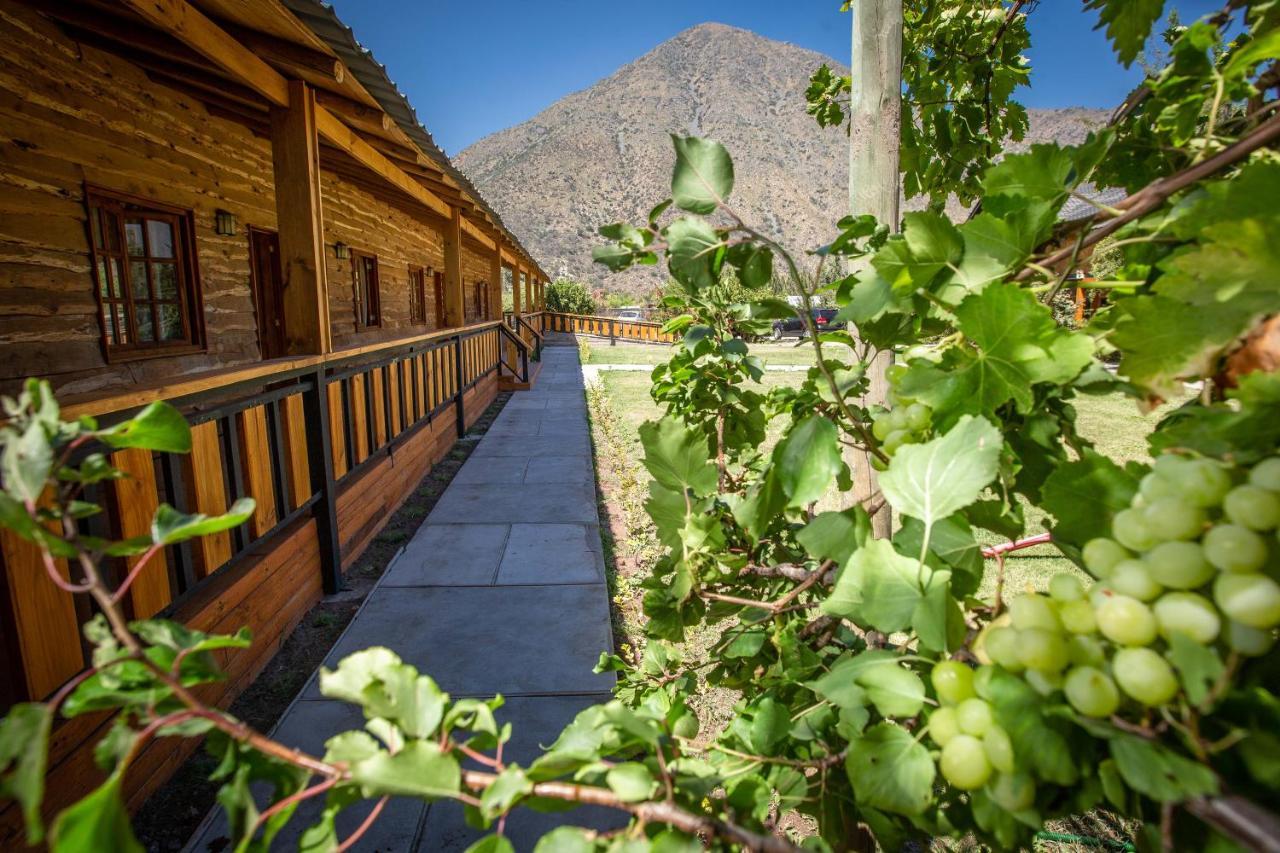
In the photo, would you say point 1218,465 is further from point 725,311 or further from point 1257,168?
point 725,311

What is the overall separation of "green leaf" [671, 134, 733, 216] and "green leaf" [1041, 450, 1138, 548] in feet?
1.42

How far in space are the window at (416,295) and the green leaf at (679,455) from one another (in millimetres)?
11942

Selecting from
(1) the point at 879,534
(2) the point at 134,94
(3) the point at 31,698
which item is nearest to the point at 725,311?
(1) the point at 879,534

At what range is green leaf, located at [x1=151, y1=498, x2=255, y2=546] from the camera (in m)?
0.50

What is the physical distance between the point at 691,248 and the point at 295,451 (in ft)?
11.5

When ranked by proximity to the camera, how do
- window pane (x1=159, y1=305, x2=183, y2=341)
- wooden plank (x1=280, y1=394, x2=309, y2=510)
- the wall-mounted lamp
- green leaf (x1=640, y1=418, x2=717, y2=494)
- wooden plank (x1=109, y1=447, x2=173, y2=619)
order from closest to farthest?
green leaf (x1=640, y1=418, x2=717, y2=494)
wooden plank (x1=109, y1=447, x2=173, y2=619)
wooden plank (x1=280, y1=394, x2=309, y2=510)
window pane (x1=159, y1=305, x2=183, y2=341)
the wall-mounted lamp

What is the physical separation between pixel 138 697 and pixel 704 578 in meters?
0.86

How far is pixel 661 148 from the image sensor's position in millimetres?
91562

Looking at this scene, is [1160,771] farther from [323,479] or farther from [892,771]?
[323,479]

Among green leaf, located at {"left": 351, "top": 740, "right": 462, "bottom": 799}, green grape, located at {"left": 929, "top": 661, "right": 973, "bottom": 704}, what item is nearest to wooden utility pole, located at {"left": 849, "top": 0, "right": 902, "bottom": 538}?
green grape, located at {"left": 929, "top": 661, "right": 973, "bottom": 704}

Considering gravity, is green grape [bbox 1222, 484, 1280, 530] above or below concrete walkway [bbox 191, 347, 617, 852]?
above

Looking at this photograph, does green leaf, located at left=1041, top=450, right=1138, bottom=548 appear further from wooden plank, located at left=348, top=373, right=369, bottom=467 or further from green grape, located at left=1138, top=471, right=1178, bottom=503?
wooden plank, located at left=348, top=373, right=369, bottom=467

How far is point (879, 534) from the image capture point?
1685mm

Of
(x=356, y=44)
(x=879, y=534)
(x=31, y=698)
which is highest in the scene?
(x=356, y=44)
